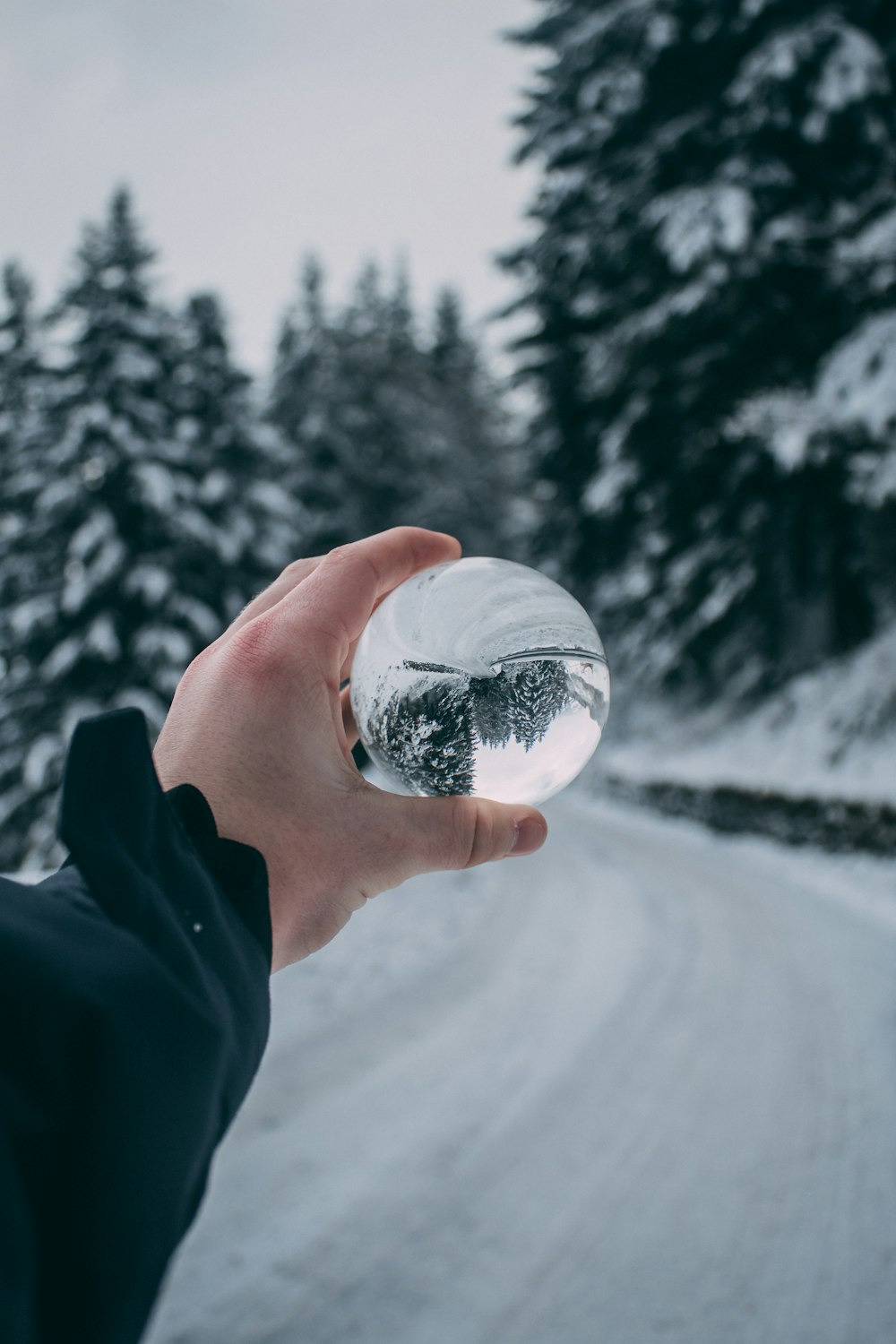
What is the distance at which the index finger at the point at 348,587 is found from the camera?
1.62 m

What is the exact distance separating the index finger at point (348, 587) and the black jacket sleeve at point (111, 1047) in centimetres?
61

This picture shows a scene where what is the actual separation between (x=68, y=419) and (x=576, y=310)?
884 centimetres

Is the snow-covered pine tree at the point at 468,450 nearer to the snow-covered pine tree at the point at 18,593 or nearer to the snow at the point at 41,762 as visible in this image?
the snow-covered pine tree at the point at 18,593

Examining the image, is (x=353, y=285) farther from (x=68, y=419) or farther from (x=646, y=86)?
(x=68, y=419)

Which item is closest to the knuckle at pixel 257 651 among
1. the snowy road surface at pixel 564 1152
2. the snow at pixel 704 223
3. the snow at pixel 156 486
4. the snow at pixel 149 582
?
the snowy road surface at pixel 564 1152

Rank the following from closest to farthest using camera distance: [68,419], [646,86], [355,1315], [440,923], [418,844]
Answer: [418,844] < [355,1315] < [440,923] < [68,419] < [646,86]

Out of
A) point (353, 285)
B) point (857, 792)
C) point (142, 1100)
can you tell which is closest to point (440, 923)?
point (857, 792)

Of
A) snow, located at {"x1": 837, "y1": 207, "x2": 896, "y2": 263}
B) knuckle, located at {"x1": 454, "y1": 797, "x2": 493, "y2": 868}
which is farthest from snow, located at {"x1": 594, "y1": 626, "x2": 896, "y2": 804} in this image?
knuckle, located at {"x1": 454, "y1": 797, "x2": 493, "y2": 868}

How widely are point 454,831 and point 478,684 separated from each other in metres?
0.33

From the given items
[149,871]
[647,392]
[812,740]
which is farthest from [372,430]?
[149,871]

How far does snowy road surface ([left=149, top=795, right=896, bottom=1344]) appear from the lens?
2.78m

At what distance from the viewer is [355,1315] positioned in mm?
2756

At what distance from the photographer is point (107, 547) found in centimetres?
1110

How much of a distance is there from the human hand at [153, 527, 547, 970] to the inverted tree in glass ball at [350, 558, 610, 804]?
7 centimetres
